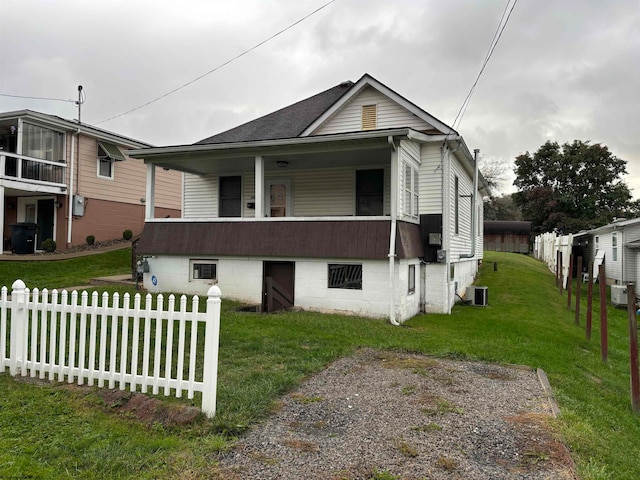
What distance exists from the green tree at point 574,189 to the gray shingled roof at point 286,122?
30039 millimetres

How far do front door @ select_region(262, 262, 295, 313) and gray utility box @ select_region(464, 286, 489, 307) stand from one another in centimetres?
595

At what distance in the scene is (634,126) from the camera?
26016 millimetres

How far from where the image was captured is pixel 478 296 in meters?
13.6

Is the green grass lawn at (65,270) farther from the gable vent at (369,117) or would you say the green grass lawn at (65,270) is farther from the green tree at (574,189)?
the green tree at (574,189)

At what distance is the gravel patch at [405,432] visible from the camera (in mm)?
3109

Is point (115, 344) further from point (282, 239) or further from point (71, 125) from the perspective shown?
point (71, 125)

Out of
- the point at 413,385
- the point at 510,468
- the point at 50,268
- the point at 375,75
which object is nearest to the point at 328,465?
the point at 510,468

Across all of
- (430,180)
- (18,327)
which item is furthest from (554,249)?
(18,327)

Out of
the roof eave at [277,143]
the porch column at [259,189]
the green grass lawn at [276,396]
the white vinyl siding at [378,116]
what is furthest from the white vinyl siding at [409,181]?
the porch column at [259,189]

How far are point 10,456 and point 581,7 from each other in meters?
10.2

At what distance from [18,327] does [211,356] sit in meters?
2.66

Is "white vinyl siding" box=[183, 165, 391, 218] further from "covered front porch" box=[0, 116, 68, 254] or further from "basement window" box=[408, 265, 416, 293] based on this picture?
"covered front porch" box=[0, 116, 68, 254]

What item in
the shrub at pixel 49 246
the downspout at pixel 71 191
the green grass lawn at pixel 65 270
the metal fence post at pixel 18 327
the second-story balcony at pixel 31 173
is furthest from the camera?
the downspout at pixel 71 191

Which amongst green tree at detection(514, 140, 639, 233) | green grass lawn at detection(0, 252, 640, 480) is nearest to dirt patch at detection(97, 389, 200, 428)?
green grass lawn at detection(0, 252, 640, 480)
